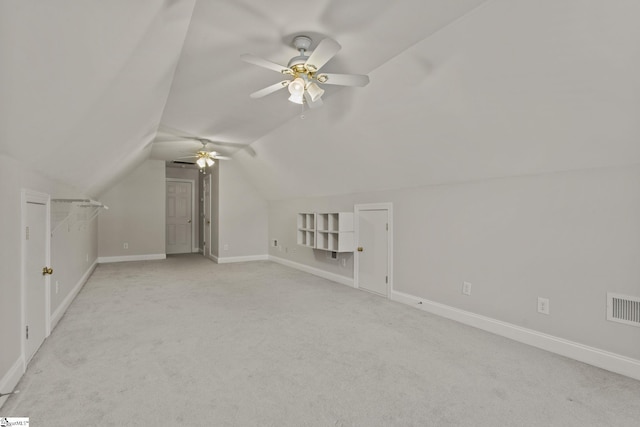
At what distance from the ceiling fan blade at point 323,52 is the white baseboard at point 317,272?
145 inches

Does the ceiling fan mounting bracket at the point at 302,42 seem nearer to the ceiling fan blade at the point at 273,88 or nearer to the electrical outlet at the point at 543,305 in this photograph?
the ceiling fan blade at the point at 273,88

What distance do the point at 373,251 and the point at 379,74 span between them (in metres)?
2.61

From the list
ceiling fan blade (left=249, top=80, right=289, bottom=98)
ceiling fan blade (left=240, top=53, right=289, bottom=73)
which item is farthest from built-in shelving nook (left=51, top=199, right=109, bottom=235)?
ceiling fan blade (left=240, top=53, right=289, bottom=73)

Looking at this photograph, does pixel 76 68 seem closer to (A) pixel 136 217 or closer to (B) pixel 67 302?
(B) pixel 67 302

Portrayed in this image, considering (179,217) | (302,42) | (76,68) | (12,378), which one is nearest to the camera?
(76,68)

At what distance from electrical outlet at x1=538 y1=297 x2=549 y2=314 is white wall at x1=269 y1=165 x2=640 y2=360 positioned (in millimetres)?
41

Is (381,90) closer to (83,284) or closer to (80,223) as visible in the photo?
(80,223)

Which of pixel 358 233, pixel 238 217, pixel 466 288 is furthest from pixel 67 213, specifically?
pixel 466 288

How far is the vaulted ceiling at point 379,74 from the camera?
1640 mm

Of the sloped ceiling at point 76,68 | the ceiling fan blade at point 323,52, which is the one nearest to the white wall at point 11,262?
the sloped ceiling at point 76,68

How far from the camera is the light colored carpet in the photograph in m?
1.92

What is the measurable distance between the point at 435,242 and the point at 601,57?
7.63 feet

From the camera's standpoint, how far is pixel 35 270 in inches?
108

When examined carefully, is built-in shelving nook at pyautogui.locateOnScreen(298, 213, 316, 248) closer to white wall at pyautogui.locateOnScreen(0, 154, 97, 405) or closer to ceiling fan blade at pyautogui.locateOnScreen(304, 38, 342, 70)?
ceiling fan blade at pyautogui.locateOnScreen(304, 38, 342, 70)
